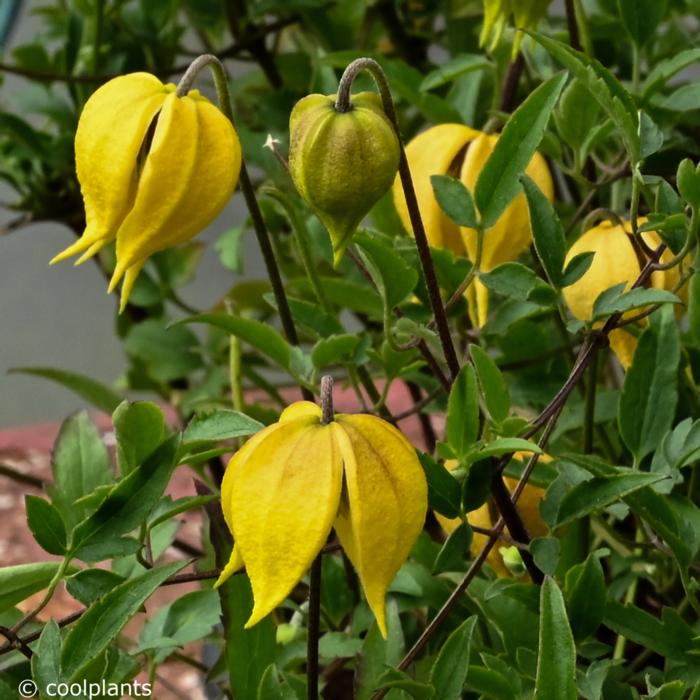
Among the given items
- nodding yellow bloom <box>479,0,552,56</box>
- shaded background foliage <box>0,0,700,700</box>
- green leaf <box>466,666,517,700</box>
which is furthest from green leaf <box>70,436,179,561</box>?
nodding yellow bloom <box>479,0,552,56</box>

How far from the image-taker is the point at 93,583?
368 millimetres

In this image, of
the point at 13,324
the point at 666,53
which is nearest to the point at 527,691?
the point at 666,53

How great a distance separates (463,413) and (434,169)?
0.15 meters

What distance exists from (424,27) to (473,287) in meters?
0.41

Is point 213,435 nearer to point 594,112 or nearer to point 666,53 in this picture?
point 594,112

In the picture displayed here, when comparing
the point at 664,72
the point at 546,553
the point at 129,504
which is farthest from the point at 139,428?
the point at 664,72

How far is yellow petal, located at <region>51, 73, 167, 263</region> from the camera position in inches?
13.1

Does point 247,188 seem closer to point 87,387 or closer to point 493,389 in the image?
point 493,389

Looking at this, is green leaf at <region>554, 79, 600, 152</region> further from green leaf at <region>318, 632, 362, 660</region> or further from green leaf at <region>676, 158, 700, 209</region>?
green leaf at <region>318, 632, 362, 660</region>

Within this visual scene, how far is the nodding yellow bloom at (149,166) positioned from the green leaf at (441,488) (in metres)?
0.10

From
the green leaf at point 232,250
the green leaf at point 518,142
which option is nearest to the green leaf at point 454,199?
the green leaf at point 518,142

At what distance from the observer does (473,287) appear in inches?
19.8

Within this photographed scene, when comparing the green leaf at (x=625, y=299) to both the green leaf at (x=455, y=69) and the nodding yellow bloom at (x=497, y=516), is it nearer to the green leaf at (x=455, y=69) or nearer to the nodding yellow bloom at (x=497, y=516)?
the nodding yellow bloom at (x=497, y=516)

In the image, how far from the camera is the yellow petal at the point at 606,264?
42cm
